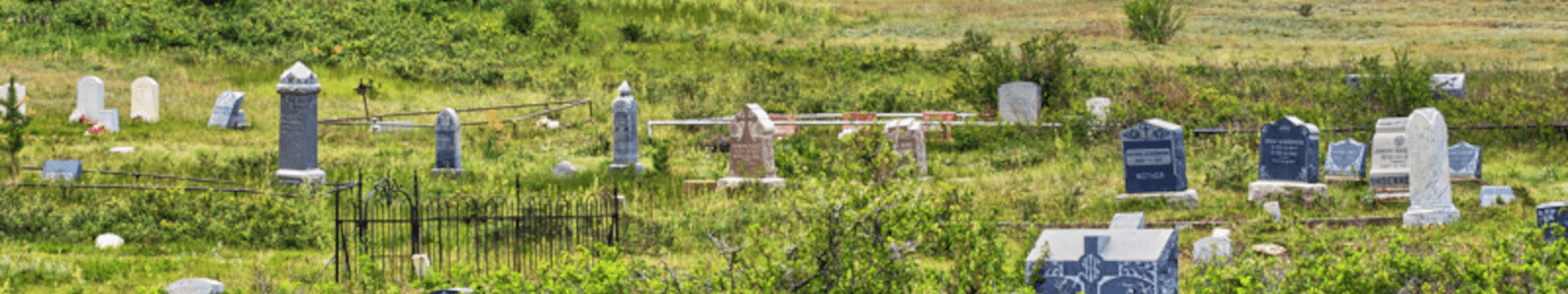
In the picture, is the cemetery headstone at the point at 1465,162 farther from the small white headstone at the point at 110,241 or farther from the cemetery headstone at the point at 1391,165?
the small white headstone at the point at 110,241

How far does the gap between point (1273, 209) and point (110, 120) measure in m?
17.6

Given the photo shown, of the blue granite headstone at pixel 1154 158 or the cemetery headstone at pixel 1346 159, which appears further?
the cemetery headstone at pixel 1346 159

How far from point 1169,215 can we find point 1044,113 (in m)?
7.71

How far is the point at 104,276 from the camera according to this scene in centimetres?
1158

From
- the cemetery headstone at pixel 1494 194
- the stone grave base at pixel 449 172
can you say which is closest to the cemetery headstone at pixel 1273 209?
the cemetery headstone at pixel 1494 194

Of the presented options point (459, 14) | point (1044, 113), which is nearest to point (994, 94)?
point (1044, 113)

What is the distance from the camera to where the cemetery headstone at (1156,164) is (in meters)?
16.1

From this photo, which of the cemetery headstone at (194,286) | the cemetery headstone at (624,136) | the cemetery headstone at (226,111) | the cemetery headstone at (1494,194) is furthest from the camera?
the cemetery headstone at (226,111)

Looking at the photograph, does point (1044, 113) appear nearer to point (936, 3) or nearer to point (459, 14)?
point (459, 14)

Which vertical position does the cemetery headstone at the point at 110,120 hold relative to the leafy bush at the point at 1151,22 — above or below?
below

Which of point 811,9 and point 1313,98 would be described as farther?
point 811,9

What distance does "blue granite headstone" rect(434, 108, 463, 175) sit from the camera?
749 inches

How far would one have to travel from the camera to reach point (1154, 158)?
53.3 feet

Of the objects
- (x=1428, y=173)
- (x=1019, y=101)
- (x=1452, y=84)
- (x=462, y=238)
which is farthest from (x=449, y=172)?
(x=1452, y=84)
